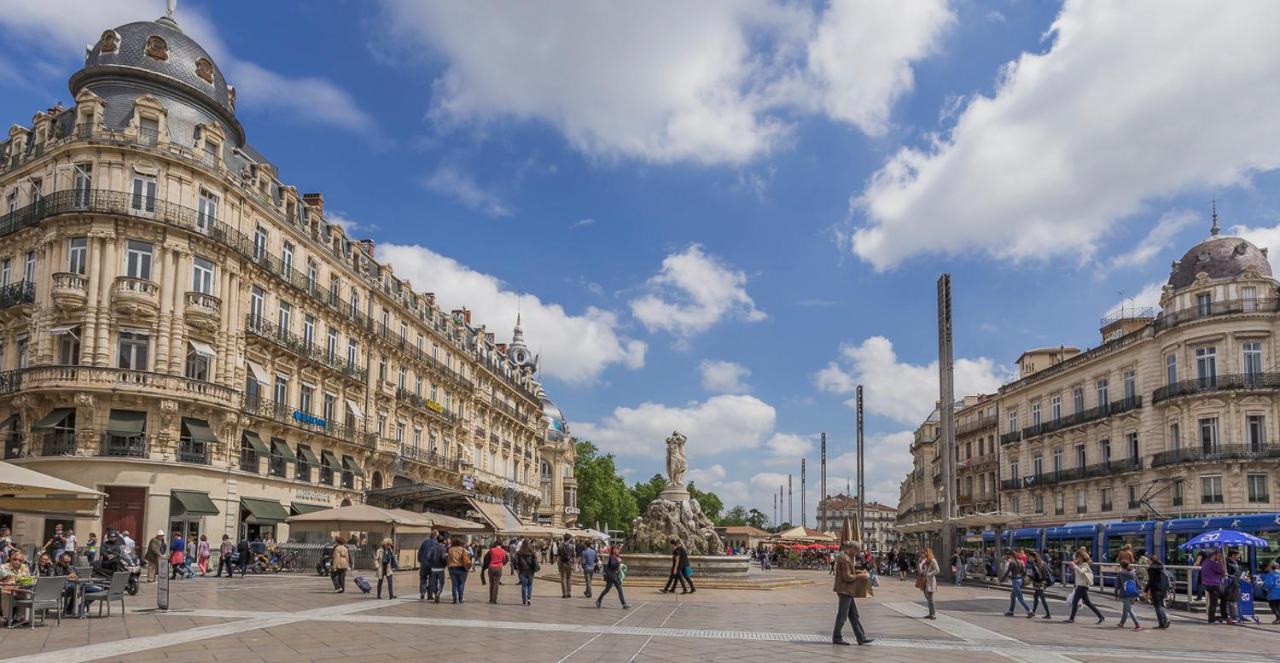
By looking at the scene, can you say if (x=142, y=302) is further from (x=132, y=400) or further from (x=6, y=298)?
(x=6, y=298)

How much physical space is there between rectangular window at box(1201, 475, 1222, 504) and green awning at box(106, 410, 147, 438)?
138ft

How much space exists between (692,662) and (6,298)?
102 feet

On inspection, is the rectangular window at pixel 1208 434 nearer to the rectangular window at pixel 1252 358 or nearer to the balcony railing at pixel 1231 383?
the balcony railing at pixel 1231 383

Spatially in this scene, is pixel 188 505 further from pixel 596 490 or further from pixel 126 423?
pixel 596 490

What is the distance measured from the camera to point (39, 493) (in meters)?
18.3

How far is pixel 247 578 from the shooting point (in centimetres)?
2909

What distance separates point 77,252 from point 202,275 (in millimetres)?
3853

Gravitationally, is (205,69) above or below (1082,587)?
above

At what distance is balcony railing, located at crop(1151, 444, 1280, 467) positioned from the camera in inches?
1612

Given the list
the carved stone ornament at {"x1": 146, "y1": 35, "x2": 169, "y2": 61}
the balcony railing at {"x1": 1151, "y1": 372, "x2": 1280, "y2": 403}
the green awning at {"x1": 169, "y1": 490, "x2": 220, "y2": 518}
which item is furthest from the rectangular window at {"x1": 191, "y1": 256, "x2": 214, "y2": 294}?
the balcony railing at {"x1": 1151, "y1": 372, "x2": 1280, "y2": 403}

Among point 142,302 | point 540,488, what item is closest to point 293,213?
point 142,302

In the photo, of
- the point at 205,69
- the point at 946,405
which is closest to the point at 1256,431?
the point at 946,405

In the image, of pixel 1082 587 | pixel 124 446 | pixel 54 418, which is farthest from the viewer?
pixel 124 446

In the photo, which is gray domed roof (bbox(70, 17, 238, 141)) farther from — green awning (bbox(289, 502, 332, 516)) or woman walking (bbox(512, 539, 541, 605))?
woman walking (bbox(512, 539, 541, 605))
